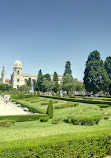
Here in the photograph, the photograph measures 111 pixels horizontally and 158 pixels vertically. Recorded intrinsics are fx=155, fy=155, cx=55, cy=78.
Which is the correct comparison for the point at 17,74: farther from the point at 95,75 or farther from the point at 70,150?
the point at 70,150

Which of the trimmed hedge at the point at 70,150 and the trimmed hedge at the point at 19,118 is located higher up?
the trimmed hedge at the point at 70,150

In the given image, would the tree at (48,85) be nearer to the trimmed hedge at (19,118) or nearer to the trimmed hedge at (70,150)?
the trimmed hedge at (19,118)

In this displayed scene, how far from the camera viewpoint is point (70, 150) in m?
5.01

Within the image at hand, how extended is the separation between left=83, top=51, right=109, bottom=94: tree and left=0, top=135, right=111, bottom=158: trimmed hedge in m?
36.4

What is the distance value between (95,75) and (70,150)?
38578 mm

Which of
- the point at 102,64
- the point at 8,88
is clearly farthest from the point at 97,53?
the point at 8,88

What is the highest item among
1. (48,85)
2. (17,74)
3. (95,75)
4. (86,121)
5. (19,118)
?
(17,74)

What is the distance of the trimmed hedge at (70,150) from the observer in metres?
4.39

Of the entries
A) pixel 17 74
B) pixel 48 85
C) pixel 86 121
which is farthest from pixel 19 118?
pixel 17 74

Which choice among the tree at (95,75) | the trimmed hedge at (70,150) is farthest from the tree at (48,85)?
the trimmed hedge at (70,150)

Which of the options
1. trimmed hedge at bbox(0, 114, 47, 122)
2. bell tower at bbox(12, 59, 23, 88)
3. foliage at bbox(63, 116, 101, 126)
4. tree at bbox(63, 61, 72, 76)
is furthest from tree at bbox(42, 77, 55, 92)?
foliage at bbox(63, 116, 101, 126)

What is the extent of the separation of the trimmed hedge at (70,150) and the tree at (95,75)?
36394 millimetres

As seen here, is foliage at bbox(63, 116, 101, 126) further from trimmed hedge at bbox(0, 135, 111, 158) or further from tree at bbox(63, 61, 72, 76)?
tree at bbox(63, 61, 72, 76)

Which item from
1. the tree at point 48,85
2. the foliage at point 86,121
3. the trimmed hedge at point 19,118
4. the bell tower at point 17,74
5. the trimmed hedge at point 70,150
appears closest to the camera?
the trimmed hedge at point 70,150
